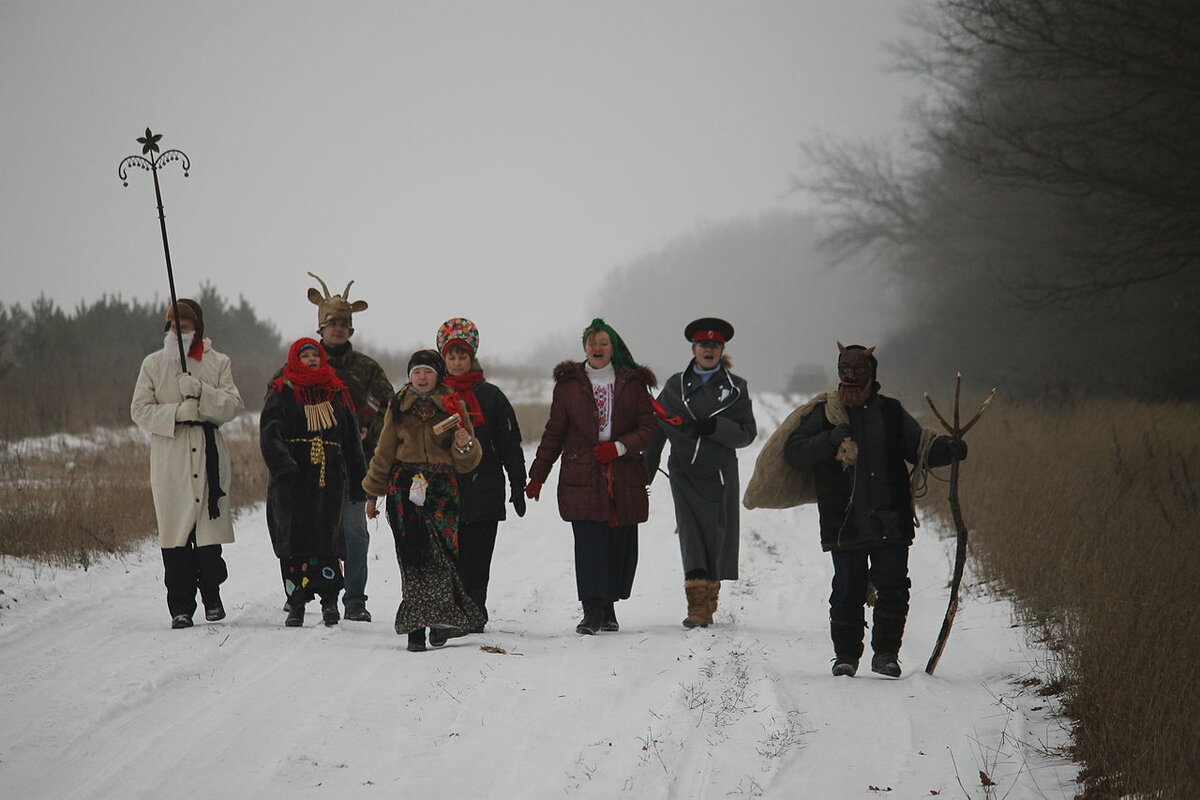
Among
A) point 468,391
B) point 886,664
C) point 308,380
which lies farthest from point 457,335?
point 886,664

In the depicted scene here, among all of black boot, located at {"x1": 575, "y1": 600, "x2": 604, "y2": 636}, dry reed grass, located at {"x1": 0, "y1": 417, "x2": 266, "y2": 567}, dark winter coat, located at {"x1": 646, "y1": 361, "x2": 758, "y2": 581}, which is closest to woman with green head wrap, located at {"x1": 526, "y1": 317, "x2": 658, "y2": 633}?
black boot, located at {"x1": 575, "y1": 600, "x2": 604, "y2": 636}

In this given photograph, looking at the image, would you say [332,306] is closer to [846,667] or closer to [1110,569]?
[846,667]

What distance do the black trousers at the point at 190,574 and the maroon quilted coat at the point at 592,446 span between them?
8.01ft

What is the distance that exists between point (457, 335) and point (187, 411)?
2.04 m

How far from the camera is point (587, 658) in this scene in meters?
6.45

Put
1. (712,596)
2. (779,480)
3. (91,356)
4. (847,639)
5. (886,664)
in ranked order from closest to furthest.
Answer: (886,664) < (847,639) < (779,480) < (712,596) < (91,356)

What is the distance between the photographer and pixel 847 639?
244 inches

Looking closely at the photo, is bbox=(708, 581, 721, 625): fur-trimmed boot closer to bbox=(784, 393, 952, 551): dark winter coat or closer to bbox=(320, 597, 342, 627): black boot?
bbox=(784, 393, 952, 551): dark winter coat

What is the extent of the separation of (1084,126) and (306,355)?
10.5 meters

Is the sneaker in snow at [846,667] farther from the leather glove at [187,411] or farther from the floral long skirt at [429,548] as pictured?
the leather glove at [187,411]

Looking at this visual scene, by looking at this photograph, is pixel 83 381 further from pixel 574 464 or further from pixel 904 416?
pixel 904 416

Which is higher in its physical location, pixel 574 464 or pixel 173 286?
pixel 173 286

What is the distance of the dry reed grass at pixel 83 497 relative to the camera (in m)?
9.55

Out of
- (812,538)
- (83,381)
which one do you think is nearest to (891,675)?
(812,538)
